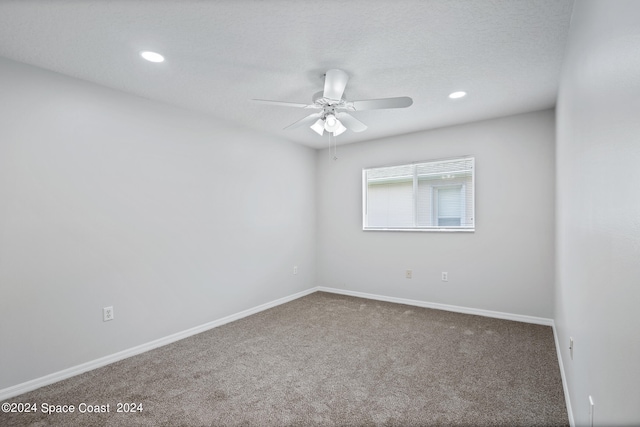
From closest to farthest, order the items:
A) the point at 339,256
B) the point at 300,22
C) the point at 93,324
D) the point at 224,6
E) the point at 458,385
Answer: the point at 224,6 → the point at 300,22 → the point at 458,385 → the point at 93,324 → the point at 339,256

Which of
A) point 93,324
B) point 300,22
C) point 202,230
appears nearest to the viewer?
point 300,22

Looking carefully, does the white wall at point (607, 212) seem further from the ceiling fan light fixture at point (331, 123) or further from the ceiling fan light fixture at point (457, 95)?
the ceiling fan light fixture at point (331, 123)

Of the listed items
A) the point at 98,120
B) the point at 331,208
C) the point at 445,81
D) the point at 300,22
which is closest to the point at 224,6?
the point at 300,22

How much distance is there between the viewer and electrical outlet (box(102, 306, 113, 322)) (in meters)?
2.65

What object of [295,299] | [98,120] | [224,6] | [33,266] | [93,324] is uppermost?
[224,6]

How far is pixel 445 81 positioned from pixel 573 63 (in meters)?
0.99

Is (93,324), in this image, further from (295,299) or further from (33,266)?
(295,299)

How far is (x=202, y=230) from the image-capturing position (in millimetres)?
3457

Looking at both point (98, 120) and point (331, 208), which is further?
point (331, 208)

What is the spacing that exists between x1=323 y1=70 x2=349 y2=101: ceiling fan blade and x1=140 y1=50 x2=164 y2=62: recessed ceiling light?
1.23m

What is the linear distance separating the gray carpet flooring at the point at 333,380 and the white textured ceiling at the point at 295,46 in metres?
2.39

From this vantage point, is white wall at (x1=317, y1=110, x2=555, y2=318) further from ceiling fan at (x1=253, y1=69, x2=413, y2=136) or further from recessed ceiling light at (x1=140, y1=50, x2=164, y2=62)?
recessed ceiling light at (x1=140, y1=50, x2=164, y2=62)

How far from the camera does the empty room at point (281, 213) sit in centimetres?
161

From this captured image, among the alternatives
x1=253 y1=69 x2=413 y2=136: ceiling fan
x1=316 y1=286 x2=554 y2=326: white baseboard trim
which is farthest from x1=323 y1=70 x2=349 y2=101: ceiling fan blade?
x1=316 y1=286 x2=554 y2=326: white baseboard trim
